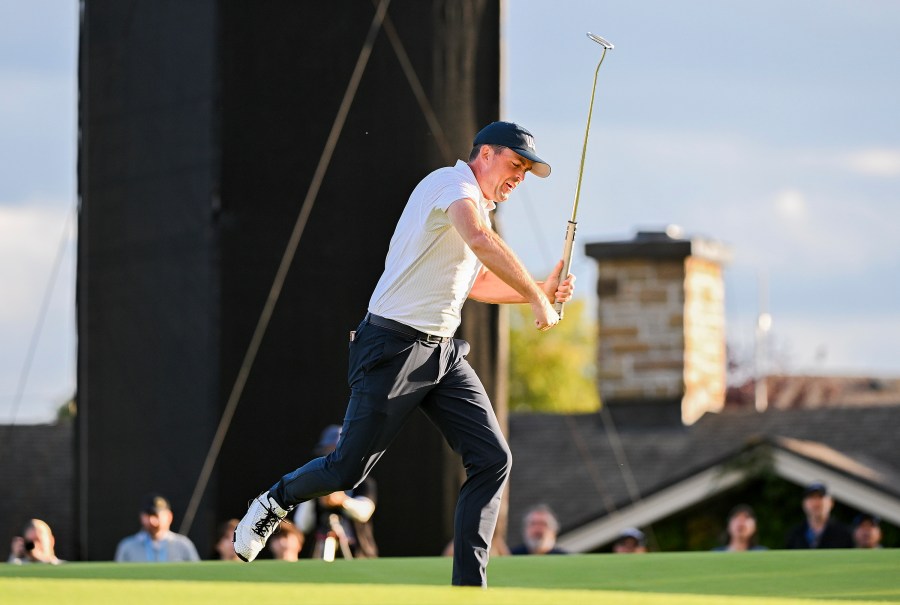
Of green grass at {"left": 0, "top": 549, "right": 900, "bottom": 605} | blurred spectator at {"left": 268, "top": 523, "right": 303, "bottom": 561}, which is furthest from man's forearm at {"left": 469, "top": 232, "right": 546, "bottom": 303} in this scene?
blurred spectator at {"left": 268, "top": 523, "right": 303, "bottom": 561}

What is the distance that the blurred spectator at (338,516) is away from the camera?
35.0ft

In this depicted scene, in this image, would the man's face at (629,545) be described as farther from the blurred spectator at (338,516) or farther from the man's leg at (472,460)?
the man's leg at (472,460)

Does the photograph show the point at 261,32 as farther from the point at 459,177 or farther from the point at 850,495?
the point at 850,495

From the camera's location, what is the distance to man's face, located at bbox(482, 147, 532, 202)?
7.34 meters

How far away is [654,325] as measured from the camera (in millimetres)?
23453

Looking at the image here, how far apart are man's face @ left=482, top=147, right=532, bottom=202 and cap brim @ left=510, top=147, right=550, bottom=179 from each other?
0.06 feet

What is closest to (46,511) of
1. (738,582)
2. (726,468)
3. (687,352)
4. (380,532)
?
(687,352)

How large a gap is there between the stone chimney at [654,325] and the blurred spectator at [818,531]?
435 inches

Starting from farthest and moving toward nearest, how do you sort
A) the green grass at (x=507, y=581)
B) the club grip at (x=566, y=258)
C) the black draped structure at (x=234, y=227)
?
the black draped structure at (x=234, y=227) → the club grip at (x=566, y=258) → the green grass at (x=507, y=581)

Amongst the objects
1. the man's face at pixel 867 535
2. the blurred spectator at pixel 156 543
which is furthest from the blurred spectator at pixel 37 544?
the man's face at pixel 867 535

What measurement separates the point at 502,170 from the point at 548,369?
6424 cm

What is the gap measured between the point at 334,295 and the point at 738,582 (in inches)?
208

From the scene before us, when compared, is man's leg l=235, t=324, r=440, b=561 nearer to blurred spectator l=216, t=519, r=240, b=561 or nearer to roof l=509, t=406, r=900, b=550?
blurred spectator l=216, t=519, r=240, b=561

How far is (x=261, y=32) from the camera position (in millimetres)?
12383
